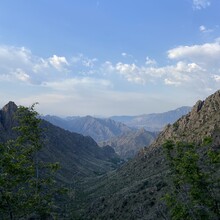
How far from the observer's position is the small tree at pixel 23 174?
18.2 metres

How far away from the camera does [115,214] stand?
64062mm

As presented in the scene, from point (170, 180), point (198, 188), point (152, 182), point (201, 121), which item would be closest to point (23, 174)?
point (198, 188)

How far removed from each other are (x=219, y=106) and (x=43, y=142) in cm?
8638

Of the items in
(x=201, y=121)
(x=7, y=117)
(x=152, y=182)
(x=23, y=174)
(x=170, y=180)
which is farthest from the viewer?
(x=7, y=117)

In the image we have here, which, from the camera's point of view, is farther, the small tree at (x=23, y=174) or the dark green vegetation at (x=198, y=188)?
the dark green vegetation at (x=198, y=188)

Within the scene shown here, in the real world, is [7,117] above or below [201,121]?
above

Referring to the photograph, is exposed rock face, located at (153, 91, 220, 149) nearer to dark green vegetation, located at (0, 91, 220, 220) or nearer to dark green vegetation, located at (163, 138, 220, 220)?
dark green vegetation, located at (0, 91, 220, 220)

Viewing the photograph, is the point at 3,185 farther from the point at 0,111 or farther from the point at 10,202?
the point at 0,111

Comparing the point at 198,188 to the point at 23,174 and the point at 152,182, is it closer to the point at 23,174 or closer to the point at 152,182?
the point at 23,174

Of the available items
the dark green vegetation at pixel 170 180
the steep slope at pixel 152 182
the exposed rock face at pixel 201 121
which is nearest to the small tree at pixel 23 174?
the dark green vegetation at pixel 170 180

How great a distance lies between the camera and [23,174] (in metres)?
19.3

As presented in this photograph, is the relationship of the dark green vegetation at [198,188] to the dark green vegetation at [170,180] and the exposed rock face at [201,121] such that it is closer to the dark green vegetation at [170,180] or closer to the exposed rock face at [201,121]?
the dark green vegetation at [170,180]

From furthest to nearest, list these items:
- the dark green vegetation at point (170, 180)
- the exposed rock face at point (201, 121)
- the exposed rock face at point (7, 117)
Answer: the exposed rock face at point (7, 117), the exposed rock face at point (201, 121), the dark green vegetation at point (170, 180)

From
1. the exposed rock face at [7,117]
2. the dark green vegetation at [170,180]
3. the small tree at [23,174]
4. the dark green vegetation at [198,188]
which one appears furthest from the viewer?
the exposed rock face at [7,117]
